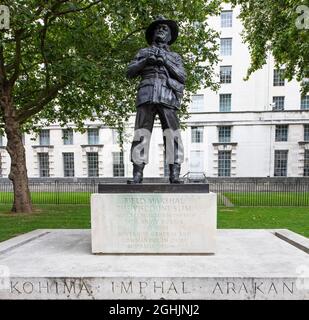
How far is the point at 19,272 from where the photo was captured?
421 centimetres

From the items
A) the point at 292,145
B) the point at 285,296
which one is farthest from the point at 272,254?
the point at 292,145

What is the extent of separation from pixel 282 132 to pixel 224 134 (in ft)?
21.5

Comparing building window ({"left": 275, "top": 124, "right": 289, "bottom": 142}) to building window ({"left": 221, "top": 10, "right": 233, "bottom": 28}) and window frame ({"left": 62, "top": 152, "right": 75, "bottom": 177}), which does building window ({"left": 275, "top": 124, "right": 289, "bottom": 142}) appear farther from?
window frame ({"left": 62, "top": 152, "right": 75, "bottom": 177})

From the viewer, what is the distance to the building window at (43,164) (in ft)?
124

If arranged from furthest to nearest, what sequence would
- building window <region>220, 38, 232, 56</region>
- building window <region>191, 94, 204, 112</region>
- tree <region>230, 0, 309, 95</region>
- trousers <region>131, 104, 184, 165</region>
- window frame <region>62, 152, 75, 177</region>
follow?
window frame <region>62, 152, 75, 177</region> → building window <region>191, 94, 204, 112</region> → building window <region>220, 38, 232, 56</region> → tree <region>230, 0, 309, 95</region> → trousers <region>131, 104, 184, 165</region>

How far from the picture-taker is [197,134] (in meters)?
35.0

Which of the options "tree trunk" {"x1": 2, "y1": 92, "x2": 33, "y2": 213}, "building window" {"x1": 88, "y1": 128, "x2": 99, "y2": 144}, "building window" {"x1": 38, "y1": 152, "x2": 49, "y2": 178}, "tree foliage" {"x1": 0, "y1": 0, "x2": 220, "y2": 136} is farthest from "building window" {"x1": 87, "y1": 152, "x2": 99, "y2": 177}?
"tree trunk" {"x1": 2, "y1": 92, "x2": 33, "y2": 213}

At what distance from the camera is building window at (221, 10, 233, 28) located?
33.6m

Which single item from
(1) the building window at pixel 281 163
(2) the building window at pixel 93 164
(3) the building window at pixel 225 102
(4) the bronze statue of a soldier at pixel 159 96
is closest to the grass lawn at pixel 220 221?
(4) the bronze statue of a soldier at pixel 159 96

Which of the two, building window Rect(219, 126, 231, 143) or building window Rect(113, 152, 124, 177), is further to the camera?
building window Rect(113, 152, 124, 177)

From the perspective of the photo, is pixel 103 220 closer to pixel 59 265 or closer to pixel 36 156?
pixel 59 265

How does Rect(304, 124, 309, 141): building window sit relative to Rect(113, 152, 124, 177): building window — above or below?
above

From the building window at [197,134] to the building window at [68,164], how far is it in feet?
51.0
